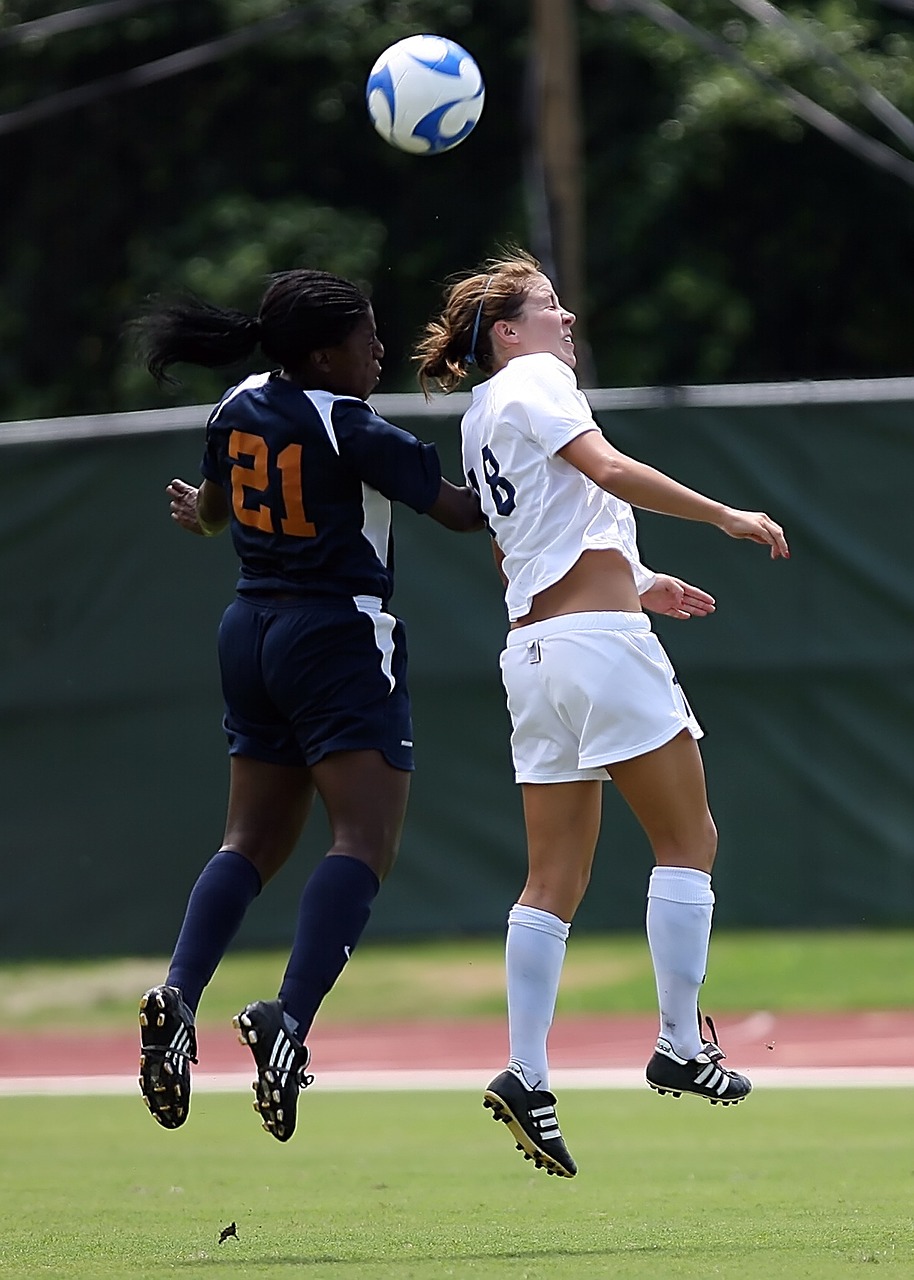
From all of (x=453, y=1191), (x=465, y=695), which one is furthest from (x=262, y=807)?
(x=465, y=695)

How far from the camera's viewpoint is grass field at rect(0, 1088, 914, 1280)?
3.91 meters

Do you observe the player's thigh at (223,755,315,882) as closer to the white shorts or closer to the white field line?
the white shorts

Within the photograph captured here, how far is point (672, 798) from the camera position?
4.47 m

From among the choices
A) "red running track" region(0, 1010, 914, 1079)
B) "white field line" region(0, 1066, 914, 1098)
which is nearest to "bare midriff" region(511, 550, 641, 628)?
"white field line" region(0, 1066, 914, 1098)

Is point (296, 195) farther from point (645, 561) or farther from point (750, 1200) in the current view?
point (750, 1200)

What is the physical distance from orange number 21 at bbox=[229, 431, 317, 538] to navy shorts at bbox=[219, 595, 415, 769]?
177 mm

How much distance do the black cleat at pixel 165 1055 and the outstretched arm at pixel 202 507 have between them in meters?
1.26

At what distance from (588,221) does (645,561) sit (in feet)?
34.3

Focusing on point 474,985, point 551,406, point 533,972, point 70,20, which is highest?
point 551,406

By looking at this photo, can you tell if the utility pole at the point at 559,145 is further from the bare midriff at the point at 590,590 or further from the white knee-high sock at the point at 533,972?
the white knee-high sock at the point at 533,972

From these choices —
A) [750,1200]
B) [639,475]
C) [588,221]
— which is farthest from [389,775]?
[588,221]

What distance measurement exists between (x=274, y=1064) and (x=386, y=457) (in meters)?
1.37

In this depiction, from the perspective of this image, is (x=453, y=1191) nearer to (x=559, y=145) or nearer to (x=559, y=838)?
(x=559, y=838)

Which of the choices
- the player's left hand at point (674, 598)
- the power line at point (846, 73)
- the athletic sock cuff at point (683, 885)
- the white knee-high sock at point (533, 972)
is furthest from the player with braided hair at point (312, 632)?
the power line at point (846, 73)
